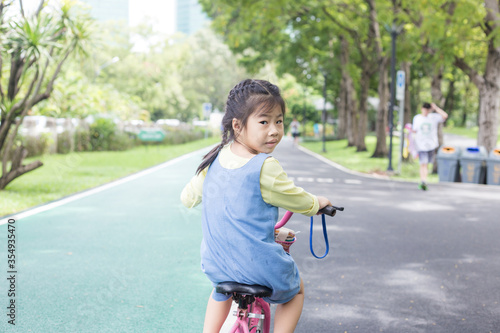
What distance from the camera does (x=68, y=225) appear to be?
27.6 ft

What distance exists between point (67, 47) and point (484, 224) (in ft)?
31.1

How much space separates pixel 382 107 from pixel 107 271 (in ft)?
68.5

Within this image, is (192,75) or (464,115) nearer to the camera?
(464,115)

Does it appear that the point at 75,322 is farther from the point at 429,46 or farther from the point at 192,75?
the point at 192,75

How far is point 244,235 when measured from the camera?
2.50m

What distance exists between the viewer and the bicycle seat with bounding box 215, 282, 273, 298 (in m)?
2.49

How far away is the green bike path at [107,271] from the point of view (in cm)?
443

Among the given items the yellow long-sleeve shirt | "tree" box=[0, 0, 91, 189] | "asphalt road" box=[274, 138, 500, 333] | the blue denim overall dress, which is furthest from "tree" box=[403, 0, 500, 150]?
the blue denim overall dress

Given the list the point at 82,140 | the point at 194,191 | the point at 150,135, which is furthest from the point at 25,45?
the point at 82,140

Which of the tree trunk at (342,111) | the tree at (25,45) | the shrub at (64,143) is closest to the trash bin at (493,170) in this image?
the tree at (25,45)

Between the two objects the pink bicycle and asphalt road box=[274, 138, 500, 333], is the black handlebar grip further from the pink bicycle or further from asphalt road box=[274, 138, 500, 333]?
asphalt road box=[274, 138, 500, 333]

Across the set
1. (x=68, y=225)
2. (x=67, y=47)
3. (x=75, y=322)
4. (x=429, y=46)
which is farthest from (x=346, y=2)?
(x=75, y=322)

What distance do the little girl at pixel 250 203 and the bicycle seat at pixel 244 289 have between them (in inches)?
1.1

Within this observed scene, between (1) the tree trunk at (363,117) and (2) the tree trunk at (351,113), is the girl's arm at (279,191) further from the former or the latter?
(2) the tree trunk at (351,113)
